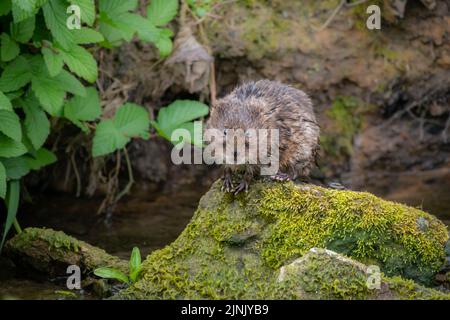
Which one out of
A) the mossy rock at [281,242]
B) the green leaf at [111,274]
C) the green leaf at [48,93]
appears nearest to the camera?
the mossy rock at [281,242]

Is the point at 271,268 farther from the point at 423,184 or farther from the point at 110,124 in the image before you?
the point at 423,184

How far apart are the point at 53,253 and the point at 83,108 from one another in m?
1.29

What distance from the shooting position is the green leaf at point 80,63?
5.35 meters

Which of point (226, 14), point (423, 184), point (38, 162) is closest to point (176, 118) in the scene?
point (38, 162)

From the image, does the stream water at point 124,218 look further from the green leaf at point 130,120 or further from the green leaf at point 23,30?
the green leaf at point 23,30

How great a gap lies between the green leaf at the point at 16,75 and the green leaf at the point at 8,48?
72 millimetres

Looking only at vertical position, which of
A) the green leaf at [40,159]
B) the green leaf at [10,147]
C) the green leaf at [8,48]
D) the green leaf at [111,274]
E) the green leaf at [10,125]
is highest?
the green leaf at [8,48]

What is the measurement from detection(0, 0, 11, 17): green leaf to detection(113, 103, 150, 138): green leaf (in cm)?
128

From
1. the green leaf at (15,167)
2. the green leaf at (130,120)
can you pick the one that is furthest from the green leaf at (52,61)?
the green leaf at (130,120)

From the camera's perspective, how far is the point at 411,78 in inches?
314

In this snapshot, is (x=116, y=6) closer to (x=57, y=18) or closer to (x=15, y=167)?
(x=57, y=18)

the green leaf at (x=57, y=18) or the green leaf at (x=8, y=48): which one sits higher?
the green leaf at (x=57, y=18)

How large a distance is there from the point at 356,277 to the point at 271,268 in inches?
23.7

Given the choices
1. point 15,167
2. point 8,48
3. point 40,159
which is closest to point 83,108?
point 40,159
